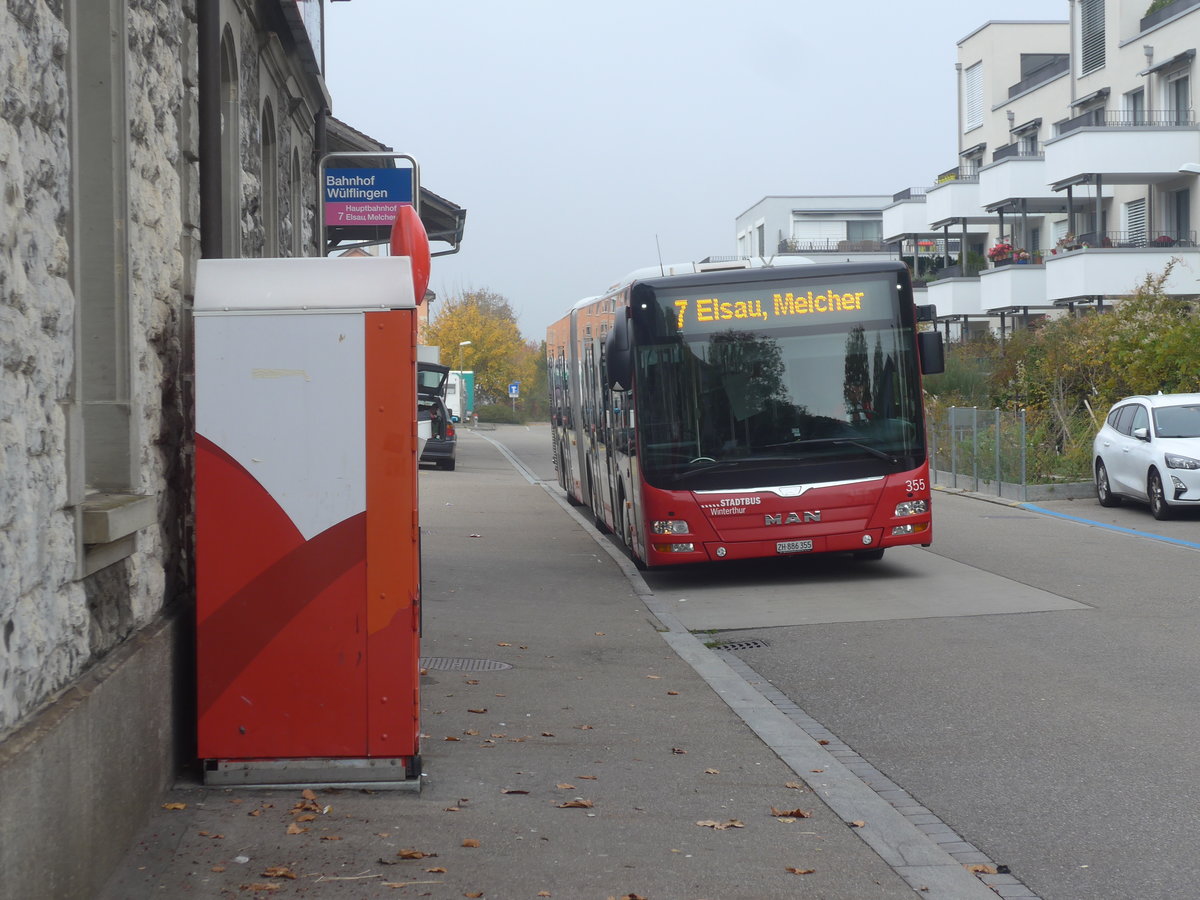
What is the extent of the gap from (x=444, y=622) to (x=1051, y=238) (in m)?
42.6

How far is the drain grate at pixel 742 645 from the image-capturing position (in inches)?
400

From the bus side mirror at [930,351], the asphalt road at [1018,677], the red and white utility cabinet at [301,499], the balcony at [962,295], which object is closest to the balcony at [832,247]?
the balcony at [962,295]

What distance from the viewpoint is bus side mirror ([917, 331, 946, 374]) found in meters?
13.3

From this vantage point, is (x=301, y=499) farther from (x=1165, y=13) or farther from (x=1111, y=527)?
(x=1165, y=13)

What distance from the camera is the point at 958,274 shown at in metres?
49.6

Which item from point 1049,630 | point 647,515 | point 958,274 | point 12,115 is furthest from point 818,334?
point 958,274

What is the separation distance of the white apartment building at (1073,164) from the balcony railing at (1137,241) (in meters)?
0.06

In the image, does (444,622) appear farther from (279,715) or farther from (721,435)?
(279,715)

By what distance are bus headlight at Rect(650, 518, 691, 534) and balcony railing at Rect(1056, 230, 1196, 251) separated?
91.6 ft

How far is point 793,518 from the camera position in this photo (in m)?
13.0

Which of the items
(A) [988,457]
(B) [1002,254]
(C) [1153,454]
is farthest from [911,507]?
(B) [1002,254]

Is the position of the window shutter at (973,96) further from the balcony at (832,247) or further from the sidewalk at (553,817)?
the sidewalk at (553,817)

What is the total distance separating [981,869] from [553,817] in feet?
5.26

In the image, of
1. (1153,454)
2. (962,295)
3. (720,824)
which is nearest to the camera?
(720,824)
